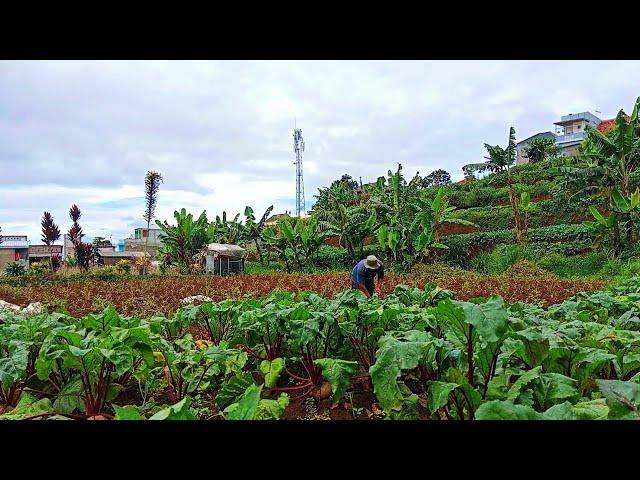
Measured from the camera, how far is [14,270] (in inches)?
490

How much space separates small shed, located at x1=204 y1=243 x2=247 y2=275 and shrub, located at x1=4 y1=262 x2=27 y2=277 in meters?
4.79

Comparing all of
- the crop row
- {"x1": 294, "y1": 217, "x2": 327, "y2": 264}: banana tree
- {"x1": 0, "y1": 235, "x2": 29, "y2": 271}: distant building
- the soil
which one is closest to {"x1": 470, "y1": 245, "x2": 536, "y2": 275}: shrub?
the crop row

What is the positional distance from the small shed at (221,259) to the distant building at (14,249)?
A: 5.32m

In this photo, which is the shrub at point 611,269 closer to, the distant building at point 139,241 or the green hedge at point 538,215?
the green hedge at point 538,215

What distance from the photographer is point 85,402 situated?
6.86ft

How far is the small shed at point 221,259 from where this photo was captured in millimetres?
14742

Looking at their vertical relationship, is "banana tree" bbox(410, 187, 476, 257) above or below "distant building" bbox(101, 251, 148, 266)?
above

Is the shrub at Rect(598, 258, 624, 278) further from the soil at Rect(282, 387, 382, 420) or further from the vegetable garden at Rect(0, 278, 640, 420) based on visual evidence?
the soil at Rect(282, 387, 382, 420)

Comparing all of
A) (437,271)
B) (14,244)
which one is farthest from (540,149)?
(14,244)

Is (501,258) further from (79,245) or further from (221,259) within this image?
(79,245)

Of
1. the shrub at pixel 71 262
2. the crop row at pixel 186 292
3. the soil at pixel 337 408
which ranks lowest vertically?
the soil at pixel 337 408

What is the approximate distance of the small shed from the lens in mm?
14742

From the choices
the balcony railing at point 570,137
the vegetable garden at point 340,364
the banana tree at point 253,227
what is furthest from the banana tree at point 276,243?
the balcony railing at point 570,137
